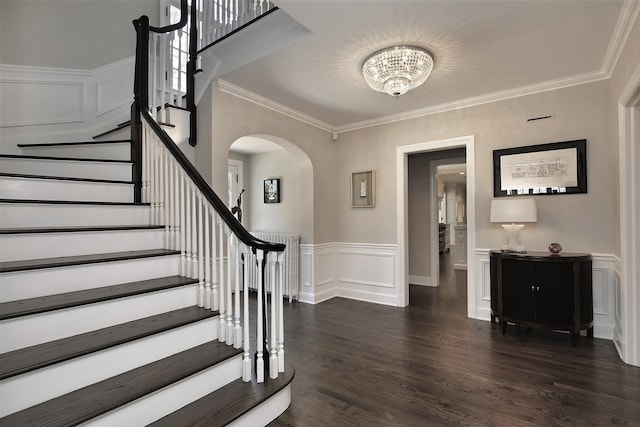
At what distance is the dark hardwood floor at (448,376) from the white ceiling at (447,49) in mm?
2636

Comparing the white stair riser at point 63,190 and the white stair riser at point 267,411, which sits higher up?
the white stair riser at point 63,190

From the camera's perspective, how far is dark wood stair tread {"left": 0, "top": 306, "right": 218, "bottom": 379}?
142 cm

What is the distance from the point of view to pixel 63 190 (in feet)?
8.11

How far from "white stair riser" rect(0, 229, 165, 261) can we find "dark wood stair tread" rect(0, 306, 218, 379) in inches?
26.2

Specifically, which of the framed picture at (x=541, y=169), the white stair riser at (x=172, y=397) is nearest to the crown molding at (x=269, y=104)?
the framed picture at (x=541, y=169)

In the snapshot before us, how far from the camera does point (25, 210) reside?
7.06ft

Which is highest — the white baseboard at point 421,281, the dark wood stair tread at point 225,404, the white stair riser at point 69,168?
the white stair riser at point 69,168

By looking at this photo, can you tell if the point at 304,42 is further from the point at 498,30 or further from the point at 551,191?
the point at 551,191

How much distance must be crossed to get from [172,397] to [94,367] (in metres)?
0.41

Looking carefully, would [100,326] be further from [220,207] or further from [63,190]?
[63,190]

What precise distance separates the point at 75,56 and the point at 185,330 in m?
3.63

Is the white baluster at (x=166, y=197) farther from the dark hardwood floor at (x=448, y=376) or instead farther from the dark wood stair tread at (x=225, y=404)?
the dark hardwood floor at (x=448, y=376)

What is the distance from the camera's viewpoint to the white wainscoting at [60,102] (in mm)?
3291

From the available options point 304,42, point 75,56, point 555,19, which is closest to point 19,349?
point 304,42
